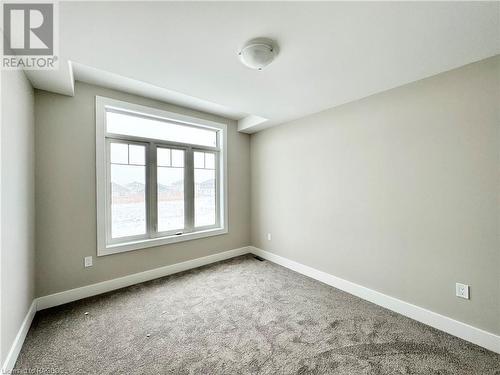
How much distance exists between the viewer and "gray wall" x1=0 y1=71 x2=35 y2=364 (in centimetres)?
147

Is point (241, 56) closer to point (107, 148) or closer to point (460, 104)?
point (460, 104)

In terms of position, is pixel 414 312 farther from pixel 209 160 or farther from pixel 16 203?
pixel 16 203

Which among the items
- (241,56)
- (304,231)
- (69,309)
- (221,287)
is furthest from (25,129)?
(304,231)

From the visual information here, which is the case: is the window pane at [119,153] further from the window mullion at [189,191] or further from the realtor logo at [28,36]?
the realtor logo at [28,36]

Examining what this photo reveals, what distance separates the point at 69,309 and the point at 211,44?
3.00 metres

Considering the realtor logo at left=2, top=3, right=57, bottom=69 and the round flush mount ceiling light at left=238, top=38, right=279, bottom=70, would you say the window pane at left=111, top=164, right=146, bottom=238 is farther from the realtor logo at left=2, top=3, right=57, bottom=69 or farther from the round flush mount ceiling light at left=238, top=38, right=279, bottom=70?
the round flush mount ceiling light at left=238, top=38, right=279, bottom=70

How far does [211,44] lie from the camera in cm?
162

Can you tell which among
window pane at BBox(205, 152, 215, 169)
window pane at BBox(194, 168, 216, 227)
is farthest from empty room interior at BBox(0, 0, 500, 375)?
window pane at BBox(205, 152, 215, 169)

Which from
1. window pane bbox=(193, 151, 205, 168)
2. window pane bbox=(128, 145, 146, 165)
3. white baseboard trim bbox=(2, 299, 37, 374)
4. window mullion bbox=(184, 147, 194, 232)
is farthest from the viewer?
window pane bbox=(193, 151, 205, 168)

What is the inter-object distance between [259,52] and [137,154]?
227 cm

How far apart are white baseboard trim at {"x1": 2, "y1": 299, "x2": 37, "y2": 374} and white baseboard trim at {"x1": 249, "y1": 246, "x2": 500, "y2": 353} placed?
120 inches

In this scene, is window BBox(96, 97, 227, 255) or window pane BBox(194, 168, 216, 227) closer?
window BBox(96, 97, 227, 255)

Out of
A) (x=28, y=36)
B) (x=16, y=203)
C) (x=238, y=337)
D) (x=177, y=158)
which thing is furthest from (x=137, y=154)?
(x=238, y=337)

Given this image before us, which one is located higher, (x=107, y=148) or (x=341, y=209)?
(x=107, y=148)
